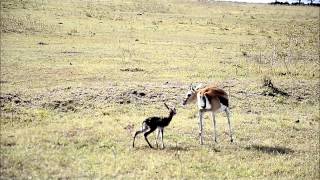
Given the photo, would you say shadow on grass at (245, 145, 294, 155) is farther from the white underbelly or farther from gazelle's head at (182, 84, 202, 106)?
gazelle's head at (182, 84, 202, 106)

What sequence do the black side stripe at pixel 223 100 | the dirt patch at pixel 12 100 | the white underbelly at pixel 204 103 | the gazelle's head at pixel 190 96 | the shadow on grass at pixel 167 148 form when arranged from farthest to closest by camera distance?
the dirt patch at pixel 12 100, the gazelle's head at pixel 190 96, the black side stripe at pixel 223 100, the white underbelly at pixel 204 103, the shadow on grass at pixel 167 148

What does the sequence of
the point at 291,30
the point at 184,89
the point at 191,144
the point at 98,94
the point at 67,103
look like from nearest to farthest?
the point at 191,144, the point at 67,103, the point at 98,94, the point at 184,89, the point at 291,30

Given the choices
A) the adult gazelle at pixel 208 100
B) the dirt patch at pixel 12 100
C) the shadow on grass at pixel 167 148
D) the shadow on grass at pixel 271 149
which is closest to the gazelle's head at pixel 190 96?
the adult gazelle at pixel 208 100

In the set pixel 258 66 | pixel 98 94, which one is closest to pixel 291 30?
pixel 258 66

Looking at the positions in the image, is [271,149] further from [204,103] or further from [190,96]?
[190,96]

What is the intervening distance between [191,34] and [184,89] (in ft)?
68.8

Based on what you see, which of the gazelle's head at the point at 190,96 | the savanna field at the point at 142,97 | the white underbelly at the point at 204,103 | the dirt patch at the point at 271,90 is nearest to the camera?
the savanna field at the point at 142,97

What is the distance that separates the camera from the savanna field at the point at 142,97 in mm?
12898

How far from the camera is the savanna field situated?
12898 millimetres

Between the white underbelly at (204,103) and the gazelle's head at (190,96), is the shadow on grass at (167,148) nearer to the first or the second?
the white underbelly at (204,103)

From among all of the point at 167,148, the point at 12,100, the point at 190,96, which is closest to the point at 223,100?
the point at 190,96

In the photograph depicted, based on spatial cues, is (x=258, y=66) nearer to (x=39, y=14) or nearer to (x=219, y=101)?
(x=219, y=101)

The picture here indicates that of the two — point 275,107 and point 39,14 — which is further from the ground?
point 39,14

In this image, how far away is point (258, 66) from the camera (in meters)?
29.3
